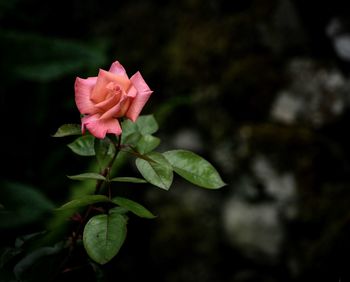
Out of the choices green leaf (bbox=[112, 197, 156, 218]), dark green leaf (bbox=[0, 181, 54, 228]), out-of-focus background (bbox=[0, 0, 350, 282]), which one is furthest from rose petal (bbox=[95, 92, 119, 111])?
dark green leaf (bbox=[0, 181, 54, 228])

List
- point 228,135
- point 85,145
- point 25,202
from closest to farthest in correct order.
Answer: point 85,145
point 25,202
point 228,135

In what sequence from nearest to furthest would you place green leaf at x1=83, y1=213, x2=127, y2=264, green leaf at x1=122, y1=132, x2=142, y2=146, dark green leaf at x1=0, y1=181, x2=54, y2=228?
green leaf at x1=83, y1=213, x2=127, y2=264 → green leaf at x1=122, y1=132, x2=142, y2=146 → dark green leaf at x1=0, y1=181, x2=54, y2=228

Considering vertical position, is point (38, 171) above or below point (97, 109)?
below

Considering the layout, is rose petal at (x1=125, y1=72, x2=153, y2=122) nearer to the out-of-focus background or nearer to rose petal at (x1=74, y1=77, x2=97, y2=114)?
rose petal at (x1=74, y1=77, x2=97, y2=114)

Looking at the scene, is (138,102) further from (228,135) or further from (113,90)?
(228,135)

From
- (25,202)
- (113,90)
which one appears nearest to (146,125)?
(113,90)

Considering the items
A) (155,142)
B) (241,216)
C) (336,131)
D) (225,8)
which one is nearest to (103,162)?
(155,142)

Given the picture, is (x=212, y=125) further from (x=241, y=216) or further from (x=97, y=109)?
(x=97, y=109)
